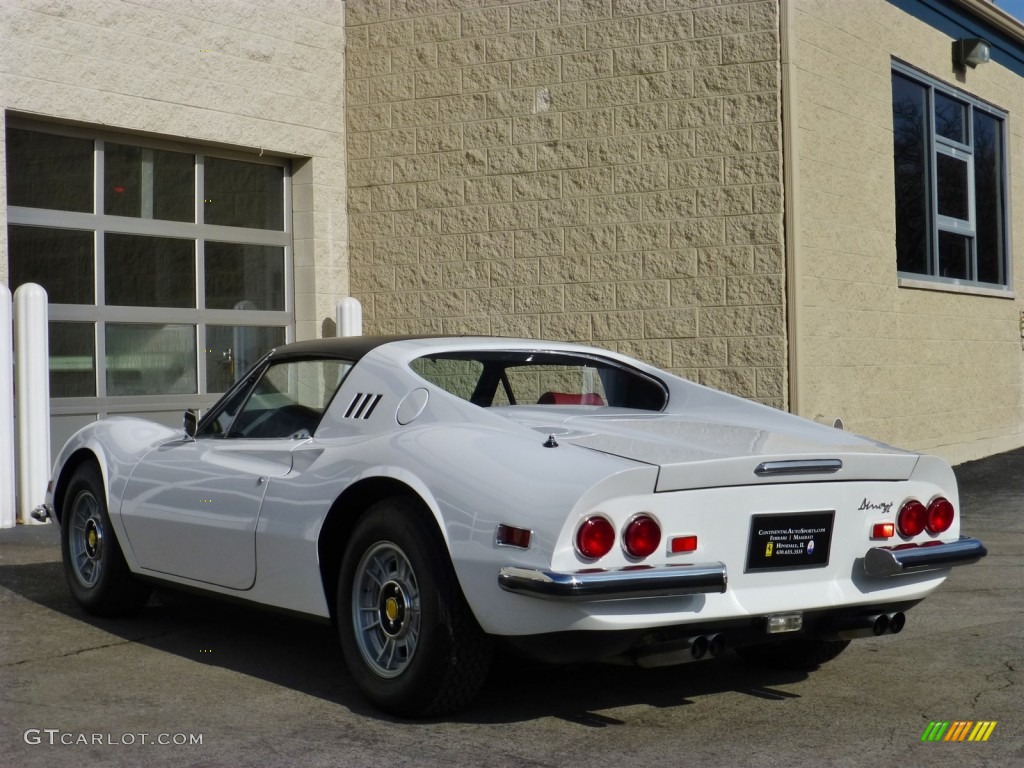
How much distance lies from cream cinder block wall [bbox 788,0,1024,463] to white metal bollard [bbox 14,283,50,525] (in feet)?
18.9

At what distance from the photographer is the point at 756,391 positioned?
35.6ft

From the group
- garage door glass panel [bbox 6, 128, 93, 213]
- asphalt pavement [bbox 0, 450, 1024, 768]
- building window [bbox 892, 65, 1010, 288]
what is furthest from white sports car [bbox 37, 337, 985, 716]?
building window [bbox 892, 65, 1010, 288]

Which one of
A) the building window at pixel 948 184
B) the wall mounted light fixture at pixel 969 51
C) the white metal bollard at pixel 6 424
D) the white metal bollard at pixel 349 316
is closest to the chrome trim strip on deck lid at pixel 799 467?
the white metal bollard at pixel 6 424

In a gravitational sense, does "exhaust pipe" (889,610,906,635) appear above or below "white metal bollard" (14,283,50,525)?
below

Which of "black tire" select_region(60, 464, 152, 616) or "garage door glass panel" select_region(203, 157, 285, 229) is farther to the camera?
"garage door glass panel" select_region(203, 157, 285, 229)

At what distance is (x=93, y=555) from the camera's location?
20.6 feet

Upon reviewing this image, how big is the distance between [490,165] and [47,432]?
183 inches

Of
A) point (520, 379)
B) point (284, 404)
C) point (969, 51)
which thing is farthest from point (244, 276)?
point (969, 51)

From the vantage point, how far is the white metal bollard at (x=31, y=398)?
9695 millimetres

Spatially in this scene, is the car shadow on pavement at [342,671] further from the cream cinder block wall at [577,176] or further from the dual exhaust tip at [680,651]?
the cream cinder block wall at [577,176]

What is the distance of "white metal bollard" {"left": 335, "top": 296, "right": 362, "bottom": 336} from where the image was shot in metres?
12.5

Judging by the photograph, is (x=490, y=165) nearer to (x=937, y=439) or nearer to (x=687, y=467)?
(x=937, y=439)

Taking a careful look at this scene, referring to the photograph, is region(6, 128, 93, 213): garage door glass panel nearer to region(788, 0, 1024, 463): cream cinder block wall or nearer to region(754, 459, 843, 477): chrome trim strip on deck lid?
region(788, 0, 1024, 463): cream cinder block wall

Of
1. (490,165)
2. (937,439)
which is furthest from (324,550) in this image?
(937,439)
